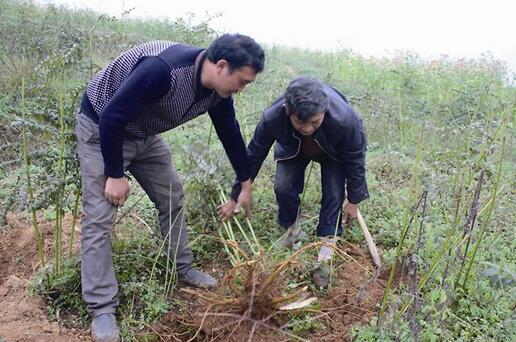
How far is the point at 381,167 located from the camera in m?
4.91

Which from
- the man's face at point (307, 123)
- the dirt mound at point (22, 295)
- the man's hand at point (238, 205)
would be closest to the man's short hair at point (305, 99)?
the man's face at point (307, 123)

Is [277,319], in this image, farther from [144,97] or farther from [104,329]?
[144,97]

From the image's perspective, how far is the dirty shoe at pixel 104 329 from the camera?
249cm

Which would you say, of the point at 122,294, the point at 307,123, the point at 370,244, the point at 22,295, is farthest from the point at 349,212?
the point at 22,295

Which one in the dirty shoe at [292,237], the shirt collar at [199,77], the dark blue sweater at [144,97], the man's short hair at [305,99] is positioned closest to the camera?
the dark blue sweater at [144,97]

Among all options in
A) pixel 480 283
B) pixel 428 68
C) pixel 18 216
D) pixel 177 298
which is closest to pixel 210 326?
pixel 177 298

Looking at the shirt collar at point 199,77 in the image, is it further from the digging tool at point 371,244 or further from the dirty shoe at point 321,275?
the digging tool at point 371,244

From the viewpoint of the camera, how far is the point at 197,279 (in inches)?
119

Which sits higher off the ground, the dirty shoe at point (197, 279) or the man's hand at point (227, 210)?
the man's hand at point (227, 210)

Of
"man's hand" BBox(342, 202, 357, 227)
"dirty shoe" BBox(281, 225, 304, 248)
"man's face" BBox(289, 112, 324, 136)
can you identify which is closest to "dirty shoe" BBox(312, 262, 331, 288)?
"dirty shoe" BBox(281, 225, 304, 248)

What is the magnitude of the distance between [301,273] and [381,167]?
7.10 ft

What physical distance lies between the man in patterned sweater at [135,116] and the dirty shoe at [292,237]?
0.78 metres

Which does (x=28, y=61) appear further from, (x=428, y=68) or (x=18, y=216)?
(x=428, y=68)

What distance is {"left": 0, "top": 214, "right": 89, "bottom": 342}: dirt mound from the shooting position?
247 centimetres
